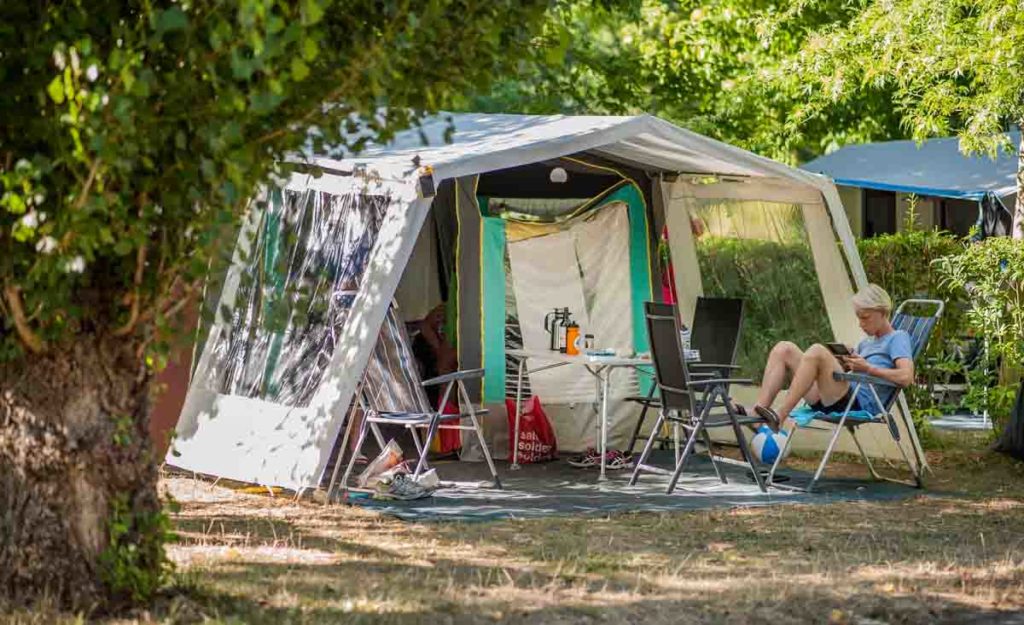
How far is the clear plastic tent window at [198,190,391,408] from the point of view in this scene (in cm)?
694

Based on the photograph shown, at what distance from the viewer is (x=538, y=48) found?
13.7 ft

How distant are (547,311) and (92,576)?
4.63 m

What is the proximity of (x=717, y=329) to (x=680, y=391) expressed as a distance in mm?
1254

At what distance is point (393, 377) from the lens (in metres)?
7.11

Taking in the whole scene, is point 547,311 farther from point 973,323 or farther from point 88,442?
point 88,442

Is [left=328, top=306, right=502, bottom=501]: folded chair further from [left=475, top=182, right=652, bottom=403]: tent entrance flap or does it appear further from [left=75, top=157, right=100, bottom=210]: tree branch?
[left=75, top=157, right=100, bottom=210]: tree branch

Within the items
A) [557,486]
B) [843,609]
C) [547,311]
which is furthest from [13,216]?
[547,311]

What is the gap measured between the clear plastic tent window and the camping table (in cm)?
116

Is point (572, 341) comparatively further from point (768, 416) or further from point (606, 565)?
point (606, 565)

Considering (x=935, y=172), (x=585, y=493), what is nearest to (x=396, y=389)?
(x=585, y=493)

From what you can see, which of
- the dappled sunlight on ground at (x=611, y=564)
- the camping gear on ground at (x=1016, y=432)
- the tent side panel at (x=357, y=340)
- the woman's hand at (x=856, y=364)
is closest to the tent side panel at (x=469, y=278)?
the tent side panel at (x=357, y=340)

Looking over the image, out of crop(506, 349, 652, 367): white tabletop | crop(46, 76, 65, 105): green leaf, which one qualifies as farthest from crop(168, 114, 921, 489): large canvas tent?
crop(46, 76, 65, 105): green leaf

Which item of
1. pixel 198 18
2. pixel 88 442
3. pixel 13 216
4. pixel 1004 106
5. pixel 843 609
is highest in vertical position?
pixel 1004 106

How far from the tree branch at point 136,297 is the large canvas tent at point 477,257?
1892 millimetres
